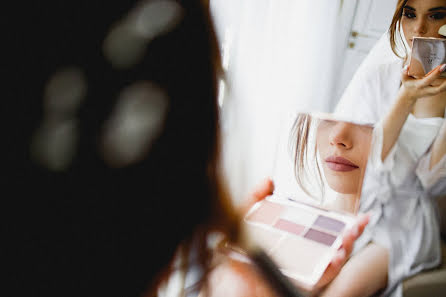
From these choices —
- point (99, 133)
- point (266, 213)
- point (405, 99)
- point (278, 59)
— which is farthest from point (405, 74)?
point (99, 133)

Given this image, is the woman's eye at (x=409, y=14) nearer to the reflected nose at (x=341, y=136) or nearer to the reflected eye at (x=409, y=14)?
the reflected eye at (x=409, y=14)

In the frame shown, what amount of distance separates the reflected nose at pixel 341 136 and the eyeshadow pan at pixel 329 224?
0.16 m

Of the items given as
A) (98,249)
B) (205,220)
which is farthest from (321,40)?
(98,249)

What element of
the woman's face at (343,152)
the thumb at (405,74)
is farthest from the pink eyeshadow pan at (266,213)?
the thumb at (405,74)

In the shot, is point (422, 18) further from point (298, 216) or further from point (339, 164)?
point (298, 216)

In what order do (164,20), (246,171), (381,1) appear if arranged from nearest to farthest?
(164,20), (381,1), (246,171)

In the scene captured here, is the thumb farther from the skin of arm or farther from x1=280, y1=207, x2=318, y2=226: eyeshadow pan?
x1=280, y1=207, x2=318, y2=226: eyeshadow pan

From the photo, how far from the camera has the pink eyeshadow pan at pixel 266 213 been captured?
0.71 m

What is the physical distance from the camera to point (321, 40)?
0.68 metres

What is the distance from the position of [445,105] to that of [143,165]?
0.56 m

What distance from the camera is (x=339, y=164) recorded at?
2.17 feet

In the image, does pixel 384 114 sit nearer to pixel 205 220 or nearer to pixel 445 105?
pixel 445 105

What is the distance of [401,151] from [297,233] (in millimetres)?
256

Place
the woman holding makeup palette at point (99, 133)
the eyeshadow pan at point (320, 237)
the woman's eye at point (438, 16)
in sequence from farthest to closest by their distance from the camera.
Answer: the eyeshadow pan at point (320, 237) → the woman's eye at point (438, 16) → the woman holding makeup palette at point (99, 133)
